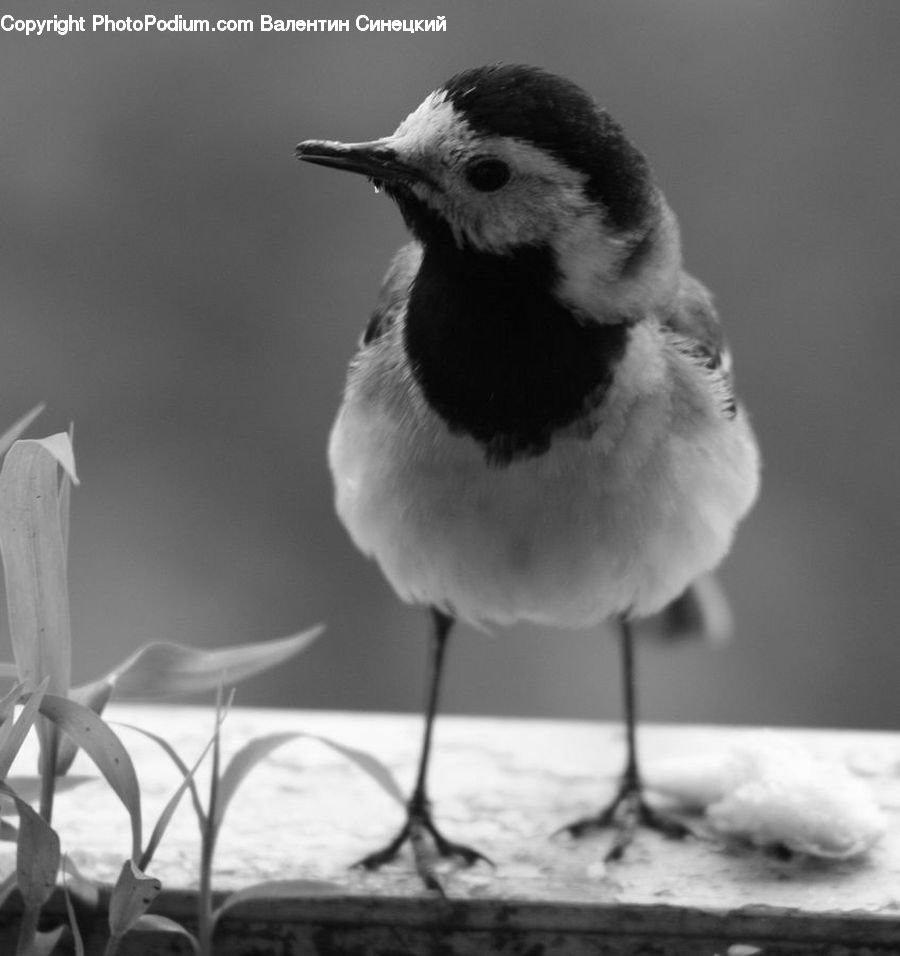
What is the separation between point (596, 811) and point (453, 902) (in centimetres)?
41

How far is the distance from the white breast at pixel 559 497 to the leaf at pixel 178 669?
302 millimetres

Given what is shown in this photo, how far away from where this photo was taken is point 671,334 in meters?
2.13

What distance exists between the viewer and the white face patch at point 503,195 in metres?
1.85

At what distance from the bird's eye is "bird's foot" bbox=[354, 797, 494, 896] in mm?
802

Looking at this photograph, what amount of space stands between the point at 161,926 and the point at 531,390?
28.3 inches

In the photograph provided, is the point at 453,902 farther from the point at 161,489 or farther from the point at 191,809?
the point at 161,489

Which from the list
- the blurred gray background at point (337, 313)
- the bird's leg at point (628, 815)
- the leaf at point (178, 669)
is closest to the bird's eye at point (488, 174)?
the leaf at point (178, 669)

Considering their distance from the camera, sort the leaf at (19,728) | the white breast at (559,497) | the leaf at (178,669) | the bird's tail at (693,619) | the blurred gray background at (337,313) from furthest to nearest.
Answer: the blurred gray background at (337,313), the bird's tail at (693,619), the white breast at (559,497), the leaf at (178,669), the leaf at (19,728)

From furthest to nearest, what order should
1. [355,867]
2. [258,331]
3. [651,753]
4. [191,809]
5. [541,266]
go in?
1. [258,331]
2. [651,753]
3. [191,809]
4. [355,867]
5. [541,266]

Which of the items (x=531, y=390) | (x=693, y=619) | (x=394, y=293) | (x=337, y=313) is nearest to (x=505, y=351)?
(x=531, y=390)

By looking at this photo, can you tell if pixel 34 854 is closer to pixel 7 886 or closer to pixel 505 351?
pixel 7 886

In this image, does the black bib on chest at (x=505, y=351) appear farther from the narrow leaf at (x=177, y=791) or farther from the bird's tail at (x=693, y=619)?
the bird's tail at (x=693, y=619)

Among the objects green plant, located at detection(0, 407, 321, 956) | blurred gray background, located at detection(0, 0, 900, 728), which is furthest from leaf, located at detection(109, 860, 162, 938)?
blurred gray background, located at detection(0, 0, 900, 728)

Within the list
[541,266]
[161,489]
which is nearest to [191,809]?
[541,266]
